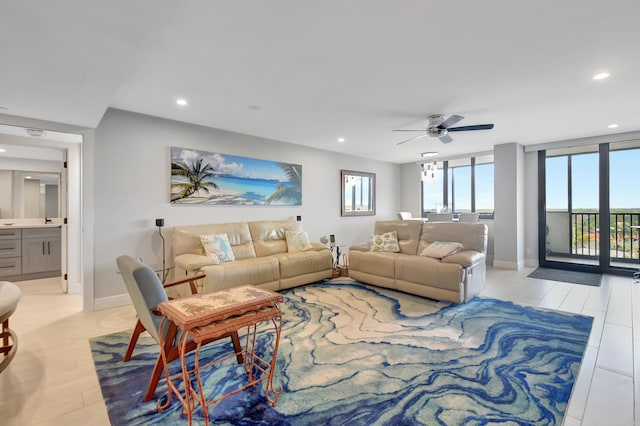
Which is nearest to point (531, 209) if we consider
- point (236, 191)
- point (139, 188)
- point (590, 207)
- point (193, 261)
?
point (590, 207)

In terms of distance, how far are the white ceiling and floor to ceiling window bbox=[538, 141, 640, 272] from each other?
1.52m

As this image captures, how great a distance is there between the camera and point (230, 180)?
15.7 feet

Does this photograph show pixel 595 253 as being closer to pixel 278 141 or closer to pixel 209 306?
pixel 278 141

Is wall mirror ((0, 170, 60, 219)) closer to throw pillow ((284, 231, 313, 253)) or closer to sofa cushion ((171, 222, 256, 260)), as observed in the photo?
sofa cushion ((171, 222, 256, 260))

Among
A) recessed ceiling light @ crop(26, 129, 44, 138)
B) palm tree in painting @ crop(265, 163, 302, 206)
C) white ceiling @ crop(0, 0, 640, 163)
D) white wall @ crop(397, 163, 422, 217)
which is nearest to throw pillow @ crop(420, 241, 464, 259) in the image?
white ceiling @ crop(0, 0, 640, 163)

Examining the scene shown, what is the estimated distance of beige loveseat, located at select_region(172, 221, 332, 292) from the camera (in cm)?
360

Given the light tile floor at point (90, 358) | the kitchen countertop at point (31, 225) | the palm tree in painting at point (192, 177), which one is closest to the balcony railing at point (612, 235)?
the light tile floor at point (90, 358)

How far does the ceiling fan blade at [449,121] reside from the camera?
12.0 feet

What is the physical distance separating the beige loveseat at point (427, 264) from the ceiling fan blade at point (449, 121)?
1490 mm

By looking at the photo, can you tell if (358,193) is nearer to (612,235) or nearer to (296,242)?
(296,242)

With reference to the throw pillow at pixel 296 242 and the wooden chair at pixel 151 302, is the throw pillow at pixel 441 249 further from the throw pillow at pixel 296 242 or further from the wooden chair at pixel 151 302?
the wooden chair at pixel 151 302

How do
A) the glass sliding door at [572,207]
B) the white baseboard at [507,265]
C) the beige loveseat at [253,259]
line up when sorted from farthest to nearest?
Answer: 1. the white baseboard at [507,265]
2. the glass sliding door at [572,207]
3. the beige loveseat at [253,259]

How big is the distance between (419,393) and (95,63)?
326 centimetres

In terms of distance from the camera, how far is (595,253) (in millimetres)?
5789
